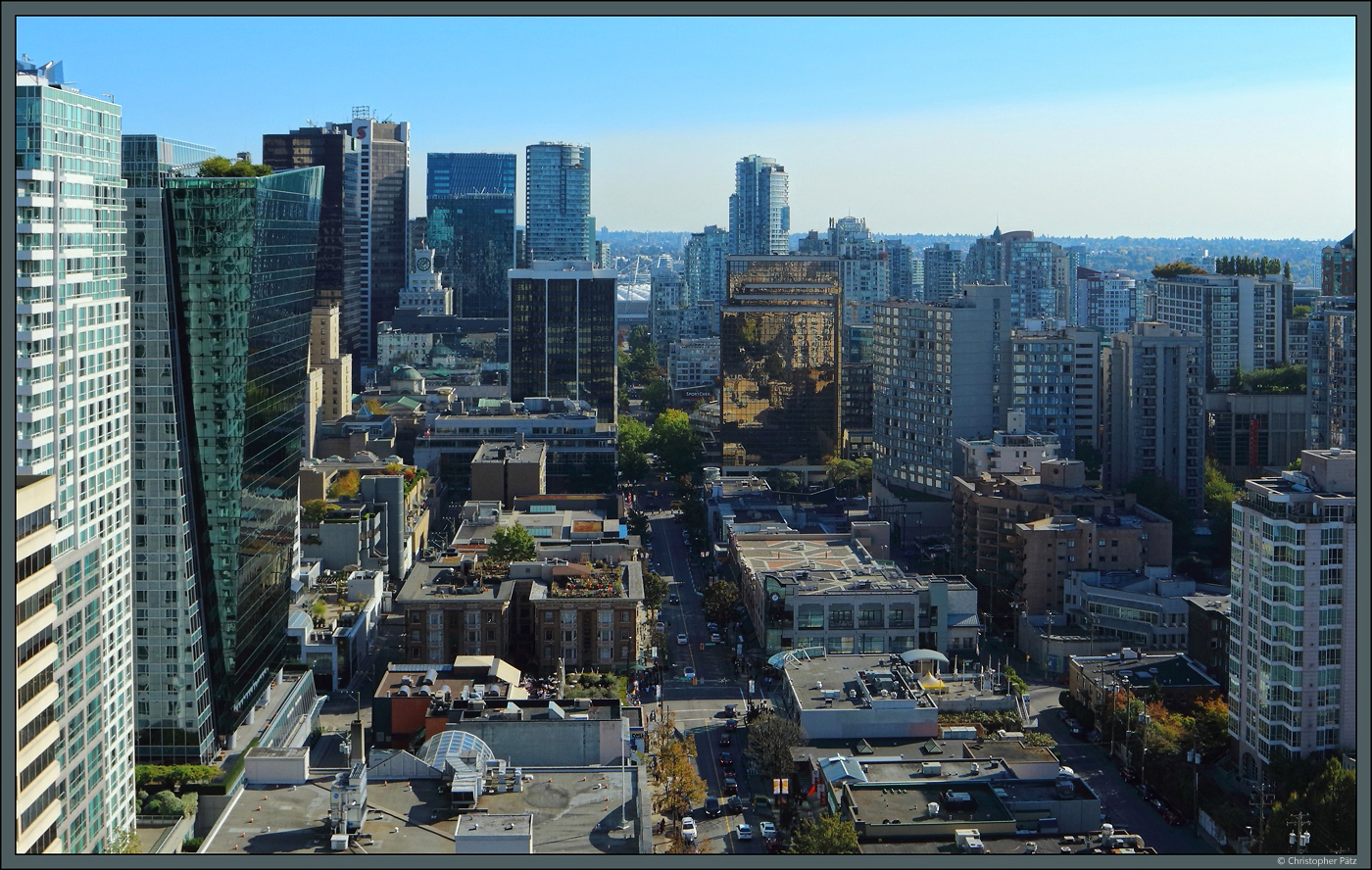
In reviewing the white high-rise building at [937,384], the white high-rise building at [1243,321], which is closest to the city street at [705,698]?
the white high-rise building at [937,384]

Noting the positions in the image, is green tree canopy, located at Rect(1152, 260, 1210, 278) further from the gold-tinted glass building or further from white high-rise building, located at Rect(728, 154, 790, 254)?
white high-rise building, located at Rect(728, 154, 790, 254)

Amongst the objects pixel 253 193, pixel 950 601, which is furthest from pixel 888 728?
pixel 253 193

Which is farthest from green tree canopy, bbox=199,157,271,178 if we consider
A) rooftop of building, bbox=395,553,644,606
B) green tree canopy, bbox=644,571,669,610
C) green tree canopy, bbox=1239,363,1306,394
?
green tree canopy, bbox=1239,363,1306,394

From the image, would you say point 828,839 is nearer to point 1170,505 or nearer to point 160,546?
point 160,546

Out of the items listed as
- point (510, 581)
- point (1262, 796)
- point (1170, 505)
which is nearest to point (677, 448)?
point (1170, 505)

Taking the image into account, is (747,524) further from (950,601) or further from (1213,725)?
(1213,725)
